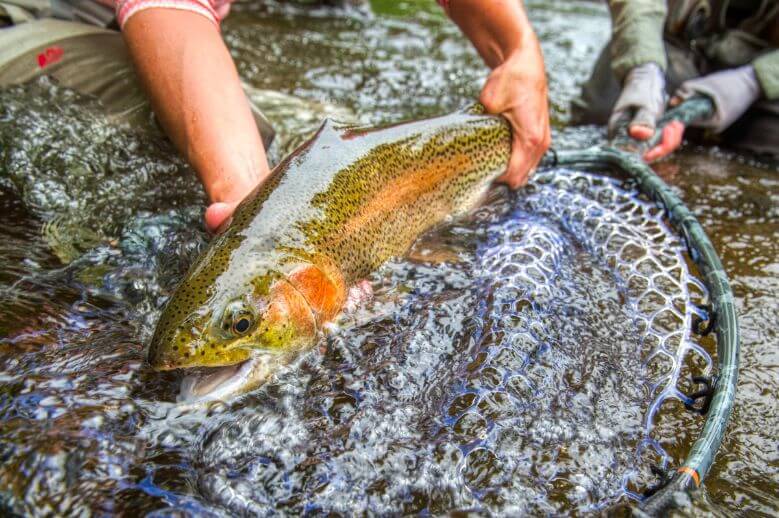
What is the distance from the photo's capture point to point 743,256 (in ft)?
10.1

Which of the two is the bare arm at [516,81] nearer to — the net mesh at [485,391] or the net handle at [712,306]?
the net handle at [712,306]

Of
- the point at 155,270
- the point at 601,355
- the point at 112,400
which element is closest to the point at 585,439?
the point at 601,355

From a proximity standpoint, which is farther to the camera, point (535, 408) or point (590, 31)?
point (590, 31)

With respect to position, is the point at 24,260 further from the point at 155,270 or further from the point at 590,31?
the point at 590,31

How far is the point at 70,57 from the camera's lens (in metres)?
2.94

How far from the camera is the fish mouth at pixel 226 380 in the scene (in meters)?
1.72

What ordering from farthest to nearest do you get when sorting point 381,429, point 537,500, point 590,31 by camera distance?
point 590,31
point 381,429
point 537,500

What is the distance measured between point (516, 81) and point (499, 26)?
0.33m

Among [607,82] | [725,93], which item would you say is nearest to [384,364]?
[725,93]

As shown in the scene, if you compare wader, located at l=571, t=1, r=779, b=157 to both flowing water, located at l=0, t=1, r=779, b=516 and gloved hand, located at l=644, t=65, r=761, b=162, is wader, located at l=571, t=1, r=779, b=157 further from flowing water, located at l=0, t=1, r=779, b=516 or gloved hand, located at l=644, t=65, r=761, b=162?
flowing water, located at l=0, t=1, r=779, b=516

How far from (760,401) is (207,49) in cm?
252

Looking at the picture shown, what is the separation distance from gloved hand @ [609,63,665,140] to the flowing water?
63 centimetres

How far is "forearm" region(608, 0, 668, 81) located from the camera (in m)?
4.10

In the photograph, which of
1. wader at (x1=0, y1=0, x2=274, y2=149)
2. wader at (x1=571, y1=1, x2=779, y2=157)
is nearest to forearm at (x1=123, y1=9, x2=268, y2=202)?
wader at (x1=0, y1=0, x2=274, y2=149)
